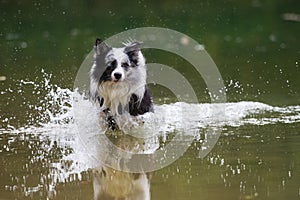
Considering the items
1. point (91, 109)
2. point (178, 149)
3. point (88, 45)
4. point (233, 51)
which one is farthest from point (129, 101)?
point (88, 45)

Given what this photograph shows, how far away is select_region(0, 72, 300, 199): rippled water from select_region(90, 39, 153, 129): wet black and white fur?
0.61ft

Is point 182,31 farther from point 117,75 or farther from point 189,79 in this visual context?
point 117,75

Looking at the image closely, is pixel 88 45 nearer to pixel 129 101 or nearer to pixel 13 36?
pixel 13 36

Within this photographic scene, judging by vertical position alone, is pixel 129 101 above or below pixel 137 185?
above

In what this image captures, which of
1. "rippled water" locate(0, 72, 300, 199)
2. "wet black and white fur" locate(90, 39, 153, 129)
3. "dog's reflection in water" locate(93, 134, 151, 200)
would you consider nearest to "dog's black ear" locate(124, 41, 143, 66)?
"wet black and white fur" locate(90, 39, 153, 129)

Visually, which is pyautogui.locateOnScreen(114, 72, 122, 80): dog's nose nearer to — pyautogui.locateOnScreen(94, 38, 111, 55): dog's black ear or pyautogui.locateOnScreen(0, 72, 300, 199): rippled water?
pyautogui.locateOnScreen(94, 38, 111, 55): dog's black ear

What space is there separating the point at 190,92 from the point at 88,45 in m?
5.00

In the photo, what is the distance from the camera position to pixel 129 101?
26.2 ft

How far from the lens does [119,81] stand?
7.74m

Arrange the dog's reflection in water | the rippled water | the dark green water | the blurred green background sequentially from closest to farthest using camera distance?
the dog's reflection in water → the rippled water → the dark green water → the blurred green background

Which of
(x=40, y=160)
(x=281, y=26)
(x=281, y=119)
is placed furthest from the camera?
(x=281, y=26)

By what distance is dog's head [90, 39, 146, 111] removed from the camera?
7668mm

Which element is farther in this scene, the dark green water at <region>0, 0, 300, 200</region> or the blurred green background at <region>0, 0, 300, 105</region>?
the blurred green background at <region>0, 0, 300, 105</region>

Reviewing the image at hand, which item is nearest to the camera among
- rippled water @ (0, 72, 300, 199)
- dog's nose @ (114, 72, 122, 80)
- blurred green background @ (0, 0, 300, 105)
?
rippled water @ (0, 72, 300, 199)
